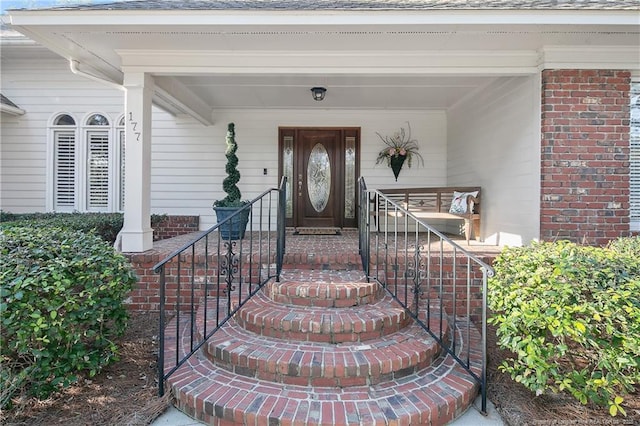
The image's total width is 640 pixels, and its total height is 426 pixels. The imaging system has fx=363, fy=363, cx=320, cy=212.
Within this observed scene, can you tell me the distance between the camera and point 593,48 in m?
3.84

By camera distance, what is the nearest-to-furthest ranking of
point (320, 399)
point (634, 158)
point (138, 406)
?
point (320, 399) → point (138, 406) → point (634, 158)

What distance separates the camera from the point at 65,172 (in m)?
6.45

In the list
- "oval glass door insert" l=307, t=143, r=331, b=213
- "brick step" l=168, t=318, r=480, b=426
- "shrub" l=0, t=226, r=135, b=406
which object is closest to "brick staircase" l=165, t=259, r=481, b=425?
"brick step" l=168, t=318, r=480, b=426

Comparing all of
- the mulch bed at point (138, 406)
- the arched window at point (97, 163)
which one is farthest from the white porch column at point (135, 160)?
the arched window at point (97, 163)

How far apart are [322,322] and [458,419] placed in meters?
1.02

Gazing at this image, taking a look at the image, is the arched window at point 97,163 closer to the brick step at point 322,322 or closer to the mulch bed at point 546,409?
the brick step at point 322,322

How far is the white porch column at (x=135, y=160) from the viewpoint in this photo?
13.2 ft

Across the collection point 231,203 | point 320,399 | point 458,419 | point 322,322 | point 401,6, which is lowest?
point 458,419

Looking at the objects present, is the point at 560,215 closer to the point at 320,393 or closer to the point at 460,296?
the point at 460,296

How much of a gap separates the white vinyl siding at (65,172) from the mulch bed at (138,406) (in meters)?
4.95

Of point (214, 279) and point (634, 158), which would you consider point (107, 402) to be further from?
point (634, 158)

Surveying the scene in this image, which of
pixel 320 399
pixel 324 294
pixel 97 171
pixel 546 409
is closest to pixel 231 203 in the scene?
pixel 324 294

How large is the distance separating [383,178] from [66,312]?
535cm

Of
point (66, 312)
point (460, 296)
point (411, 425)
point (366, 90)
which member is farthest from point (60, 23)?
point (460, 296)
